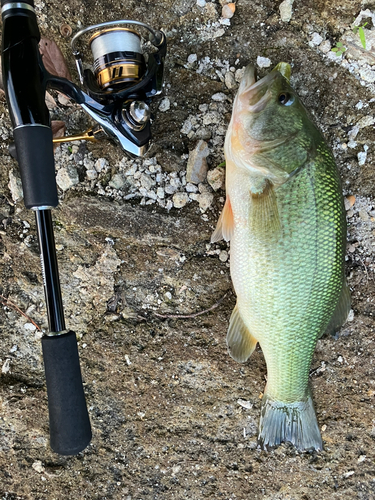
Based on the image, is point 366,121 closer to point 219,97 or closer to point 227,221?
point 219,97

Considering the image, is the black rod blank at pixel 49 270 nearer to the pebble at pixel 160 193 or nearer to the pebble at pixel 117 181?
the pebble at pixel 117 181

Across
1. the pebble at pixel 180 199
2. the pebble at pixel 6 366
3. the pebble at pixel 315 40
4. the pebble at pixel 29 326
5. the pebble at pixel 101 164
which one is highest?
the pebble at pixel 315 40

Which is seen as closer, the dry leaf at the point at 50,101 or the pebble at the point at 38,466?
the dry leaf at the point at 50,101

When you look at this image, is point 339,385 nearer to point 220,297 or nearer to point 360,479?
point 360,479

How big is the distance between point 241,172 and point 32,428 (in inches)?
73.8

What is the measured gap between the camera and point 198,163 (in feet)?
6.47

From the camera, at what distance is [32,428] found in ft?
7.04

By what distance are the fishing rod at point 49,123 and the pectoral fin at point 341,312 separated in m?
1.29

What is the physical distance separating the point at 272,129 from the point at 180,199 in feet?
1.98

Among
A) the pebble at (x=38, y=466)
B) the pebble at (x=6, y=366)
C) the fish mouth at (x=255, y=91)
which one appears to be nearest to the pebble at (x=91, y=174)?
the fish mouth at (x=255, y=91)

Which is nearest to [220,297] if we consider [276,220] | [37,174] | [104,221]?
[276,220]

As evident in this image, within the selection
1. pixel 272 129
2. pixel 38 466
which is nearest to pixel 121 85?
pixel 272 129

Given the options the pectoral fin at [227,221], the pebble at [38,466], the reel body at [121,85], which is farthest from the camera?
the pebble at [38,466]

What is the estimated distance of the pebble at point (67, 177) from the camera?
1.95 metres
